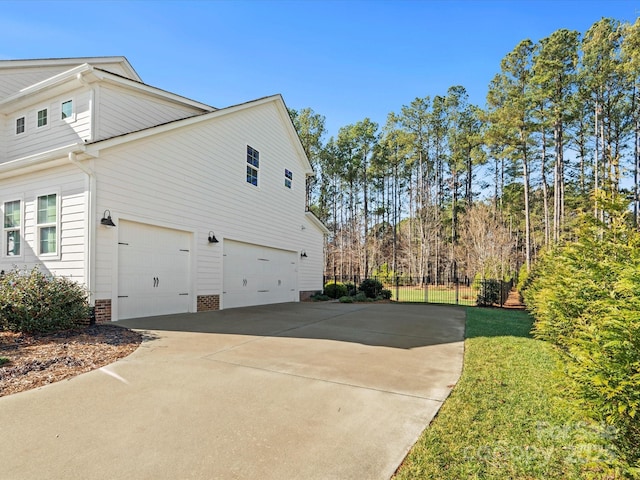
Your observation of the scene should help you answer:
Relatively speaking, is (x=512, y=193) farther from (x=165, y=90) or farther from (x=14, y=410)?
(x=14, y=410)

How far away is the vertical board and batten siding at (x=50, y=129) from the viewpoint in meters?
8.69

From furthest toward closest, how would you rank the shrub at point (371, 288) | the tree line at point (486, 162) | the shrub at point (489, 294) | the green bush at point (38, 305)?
the tree line at point (486, 162) → the shrub at point (371, 288) → the shrub at point (489, 294) → the green bush at point (38, 305)

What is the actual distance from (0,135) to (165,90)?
514cm

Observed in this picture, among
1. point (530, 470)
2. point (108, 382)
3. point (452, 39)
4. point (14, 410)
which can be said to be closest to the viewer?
point (530, 470)

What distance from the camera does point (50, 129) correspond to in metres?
9.41

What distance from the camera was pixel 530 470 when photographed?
7.71 feet

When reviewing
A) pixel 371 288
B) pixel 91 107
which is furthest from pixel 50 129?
pixel 371 288

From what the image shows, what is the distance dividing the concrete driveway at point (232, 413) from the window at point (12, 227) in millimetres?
5781

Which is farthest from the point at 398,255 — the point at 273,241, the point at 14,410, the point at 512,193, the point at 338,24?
the point at 14,410

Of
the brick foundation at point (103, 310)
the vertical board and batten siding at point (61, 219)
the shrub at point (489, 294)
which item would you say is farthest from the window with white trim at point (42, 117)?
the shrub at point (489, 294)

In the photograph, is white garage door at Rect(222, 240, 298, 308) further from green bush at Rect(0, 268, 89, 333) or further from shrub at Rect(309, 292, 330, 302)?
green bush at Rect(0, 268, 89, 333)

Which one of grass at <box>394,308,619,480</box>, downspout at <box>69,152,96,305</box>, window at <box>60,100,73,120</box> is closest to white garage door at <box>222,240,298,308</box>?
downspout at <box>69,152,96,305</box>

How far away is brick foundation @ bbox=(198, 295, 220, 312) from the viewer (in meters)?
10.3

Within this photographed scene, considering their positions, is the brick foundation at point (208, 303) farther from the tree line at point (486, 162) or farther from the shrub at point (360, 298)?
the tree line at point (486, 162)
